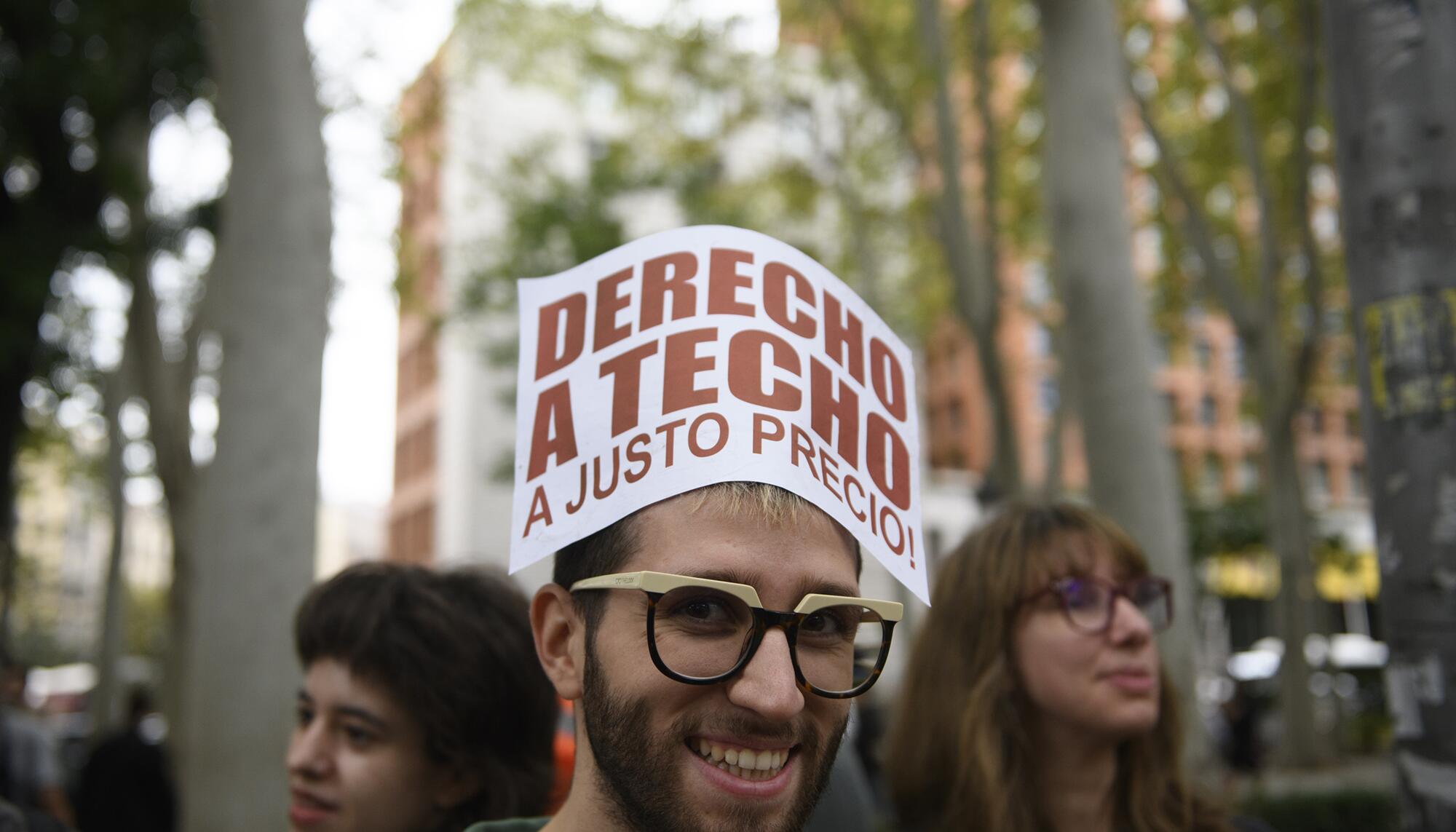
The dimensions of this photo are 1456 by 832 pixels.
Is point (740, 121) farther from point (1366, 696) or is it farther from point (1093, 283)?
point (1366, 696)

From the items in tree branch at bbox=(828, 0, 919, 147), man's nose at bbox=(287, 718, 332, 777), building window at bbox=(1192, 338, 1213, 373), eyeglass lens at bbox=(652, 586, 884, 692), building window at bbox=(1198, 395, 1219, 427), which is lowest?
man's nose at bbox=(287, 718, 332, 777)

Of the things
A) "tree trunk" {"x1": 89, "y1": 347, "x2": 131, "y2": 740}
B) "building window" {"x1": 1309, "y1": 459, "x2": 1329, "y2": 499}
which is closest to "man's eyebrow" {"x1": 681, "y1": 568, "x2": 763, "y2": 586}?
"tree trunk" {"x1": 89, "y1": 347, "x2": 131, "y2": 740}

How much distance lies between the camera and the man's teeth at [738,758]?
176 centimetres

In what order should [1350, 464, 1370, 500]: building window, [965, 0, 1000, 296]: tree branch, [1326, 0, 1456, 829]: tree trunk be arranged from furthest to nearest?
[1350, 464, 1370, 500]: building window → [965, 0, 1000, 296]: tree branch → [1326, 0, 1456, 829]: tree trunk

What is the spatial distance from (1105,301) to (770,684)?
5280 millimetres

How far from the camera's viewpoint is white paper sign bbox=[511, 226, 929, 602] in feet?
6.16

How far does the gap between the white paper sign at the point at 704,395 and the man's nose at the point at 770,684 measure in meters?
0.23

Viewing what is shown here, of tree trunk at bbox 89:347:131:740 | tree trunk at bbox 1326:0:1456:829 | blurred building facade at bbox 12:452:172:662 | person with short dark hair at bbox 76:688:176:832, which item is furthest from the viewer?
blurred building facade at bbox 12:452:172:662

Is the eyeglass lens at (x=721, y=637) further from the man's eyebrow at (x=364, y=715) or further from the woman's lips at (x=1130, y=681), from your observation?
the woman's lips at (x=1130, y=681)

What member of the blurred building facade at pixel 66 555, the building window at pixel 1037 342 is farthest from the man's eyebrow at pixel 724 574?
the building window at pixel 1037 342

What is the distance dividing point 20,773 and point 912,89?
9905mm

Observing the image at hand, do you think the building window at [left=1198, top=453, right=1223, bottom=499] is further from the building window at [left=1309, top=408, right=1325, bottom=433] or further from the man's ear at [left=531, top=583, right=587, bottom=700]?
the man's ear at [left=531, top=583, right=587, bottom=700]

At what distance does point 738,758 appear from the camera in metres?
1.76

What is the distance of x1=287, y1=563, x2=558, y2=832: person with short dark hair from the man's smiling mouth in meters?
1.06
